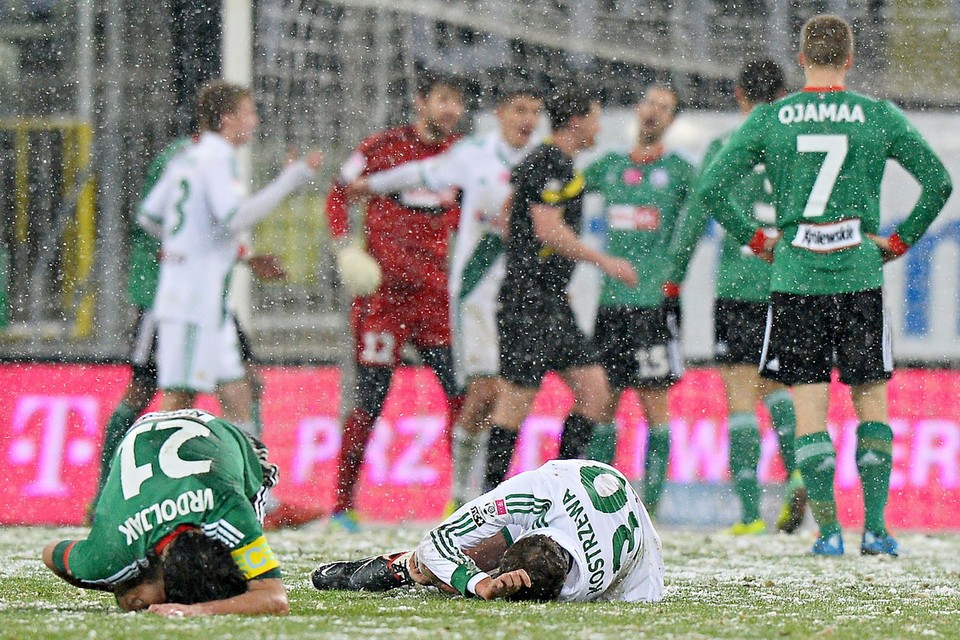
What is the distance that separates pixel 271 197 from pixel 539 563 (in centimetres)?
374

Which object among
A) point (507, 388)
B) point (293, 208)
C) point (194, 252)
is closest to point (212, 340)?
point (194, 252)

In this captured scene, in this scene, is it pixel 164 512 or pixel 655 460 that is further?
pixel 655 460

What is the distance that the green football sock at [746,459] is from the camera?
7.96 m

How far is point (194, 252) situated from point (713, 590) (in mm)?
3694

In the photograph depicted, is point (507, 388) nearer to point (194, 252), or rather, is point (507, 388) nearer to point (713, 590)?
point (194, 252)

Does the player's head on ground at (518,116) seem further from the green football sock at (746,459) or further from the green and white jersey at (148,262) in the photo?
the green football sock at (746,459)

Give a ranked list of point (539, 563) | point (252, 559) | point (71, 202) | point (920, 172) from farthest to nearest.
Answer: point (71, 202)
point (920, 172)
point (539, 563)
point (252, 559)

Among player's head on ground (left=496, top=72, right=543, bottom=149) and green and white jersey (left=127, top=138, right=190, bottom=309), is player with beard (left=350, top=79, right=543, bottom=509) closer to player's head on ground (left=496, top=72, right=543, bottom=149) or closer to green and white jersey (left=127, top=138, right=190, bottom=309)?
player's head on ground (left=496, top=72, right=543, bottom=149)

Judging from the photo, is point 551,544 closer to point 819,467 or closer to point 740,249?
point 819,467

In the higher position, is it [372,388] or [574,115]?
[574,115]

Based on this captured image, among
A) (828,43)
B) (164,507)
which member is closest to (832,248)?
(828,43)

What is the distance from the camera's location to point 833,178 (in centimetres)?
645

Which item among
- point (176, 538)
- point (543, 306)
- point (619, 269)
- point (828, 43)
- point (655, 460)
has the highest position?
point (828, 43)

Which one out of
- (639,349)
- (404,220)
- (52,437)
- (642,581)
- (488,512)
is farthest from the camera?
(52,437)
